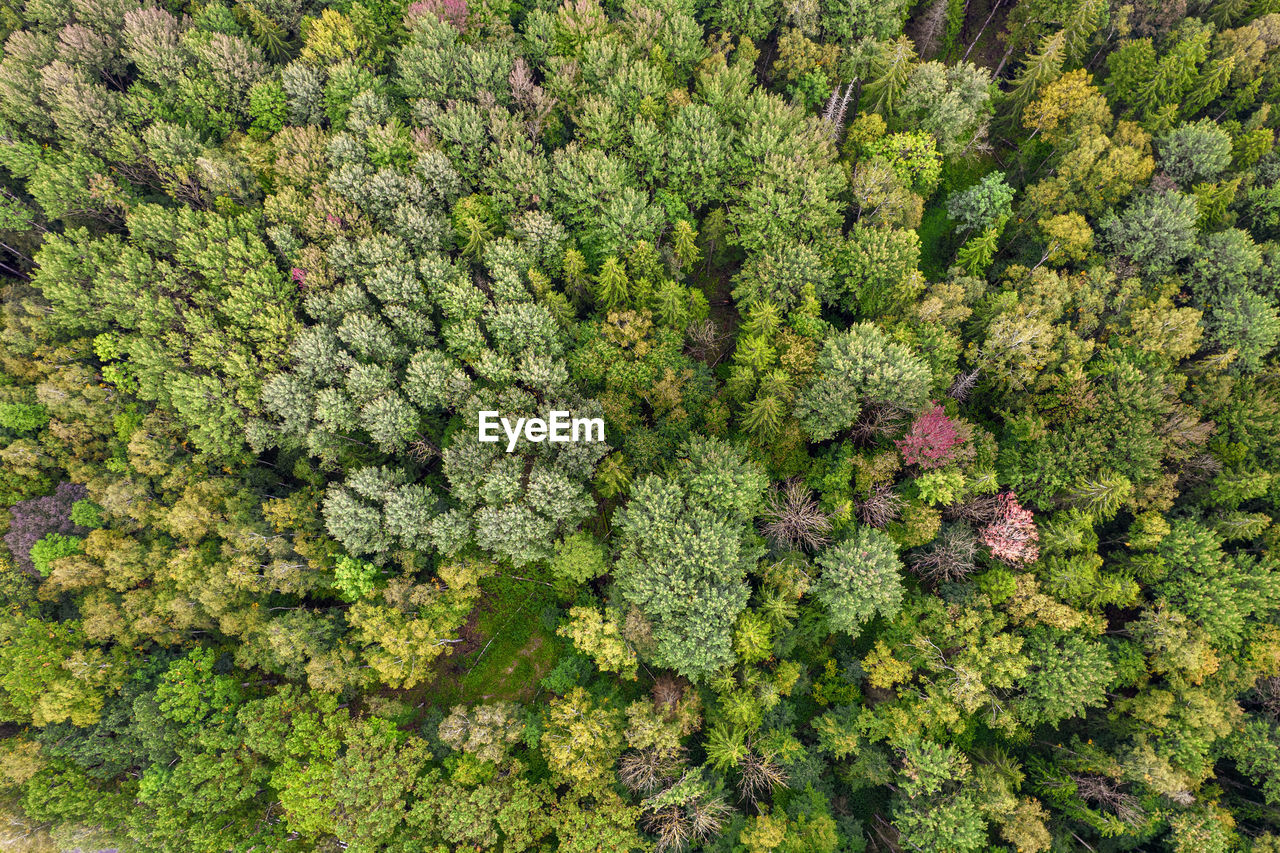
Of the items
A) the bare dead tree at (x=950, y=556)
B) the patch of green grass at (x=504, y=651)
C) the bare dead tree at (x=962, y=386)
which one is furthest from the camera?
the patch of green grass at (x=504, y=651)

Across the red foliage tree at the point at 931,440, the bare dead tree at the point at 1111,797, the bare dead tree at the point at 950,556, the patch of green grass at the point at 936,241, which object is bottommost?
the bare dead tree at the point at 1111,797

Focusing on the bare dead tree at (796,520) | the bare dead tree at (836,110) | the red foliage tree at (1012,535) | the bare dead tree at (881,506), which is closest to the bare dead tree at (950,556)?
the red foliage tree at (1012,535)

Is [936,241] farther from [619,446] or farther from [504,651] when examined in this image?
[504,651]

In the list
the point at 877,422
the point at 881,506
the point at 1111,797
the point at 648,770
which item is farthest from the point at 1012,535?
the point at 648,770

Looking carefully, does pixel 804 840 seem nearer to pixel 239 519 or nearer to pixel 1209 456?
pixel 1209 456

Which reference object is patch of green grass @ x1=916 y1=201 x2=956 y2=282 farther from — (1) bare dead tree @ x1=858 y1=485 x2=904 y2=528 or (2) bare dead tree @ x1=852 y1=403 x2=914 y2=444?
(1) bare dead tree @ x1=858 y1=485 x2=904 y2=528

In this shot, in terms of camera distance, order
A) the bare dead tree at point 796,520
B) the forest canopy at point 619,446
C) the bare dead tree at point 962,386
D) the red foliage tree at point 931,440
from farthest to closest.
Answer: the bare dead tree at point 962,386 < the bare dead tree at point 796,520 < the red foliage tree at point 931,440 < the forest canopy at point 619,446

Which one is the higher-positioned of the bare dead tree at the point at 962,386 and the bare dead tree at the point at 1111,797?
the bare dead tree at the point at 962,386

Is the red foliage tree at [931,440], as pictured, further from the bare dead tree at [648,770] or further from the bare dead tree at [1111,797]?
the bare dead tree at [648,770]
